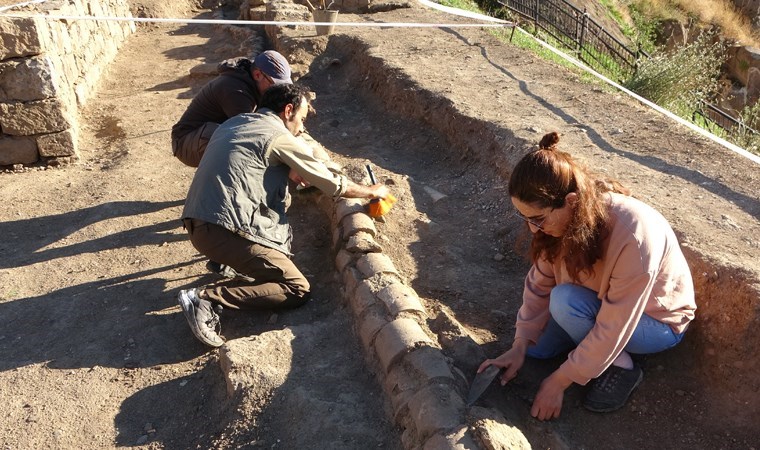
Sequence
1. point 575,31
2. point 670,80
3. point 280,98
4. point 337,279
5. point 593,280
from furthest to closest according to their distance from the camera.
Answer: point 575,31
point 670,80
point 337,279
point 280,98
point 593,280

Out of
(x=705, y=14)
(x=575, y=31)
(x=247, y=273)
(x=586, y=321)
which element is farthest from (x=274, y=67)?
(x=705, y=14)

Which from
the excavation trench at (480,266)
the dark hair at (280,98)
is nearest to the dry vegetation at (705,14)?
the excavation trench at (480,266)

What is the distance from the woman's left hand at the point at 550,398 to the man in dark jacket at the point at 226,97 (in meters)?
2.42

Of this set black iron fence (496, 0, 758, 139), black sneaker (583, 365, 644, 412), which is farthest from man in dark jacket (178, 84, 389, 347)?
black iron fence (496, 0, 758, 139)

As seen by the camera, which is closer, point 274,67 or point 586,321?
point 586,321

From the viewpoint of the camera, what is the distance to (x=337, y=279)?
12.5ft

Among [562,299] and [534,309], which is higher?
[562,299]

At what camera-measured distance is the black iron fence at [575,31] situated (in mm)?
11477

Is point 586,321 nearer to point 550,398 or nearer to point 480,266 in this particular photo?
point 550,398

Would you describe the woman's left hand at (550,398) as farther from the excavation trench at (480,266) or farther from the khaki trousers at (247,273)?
the khaki trousers at (247,273)

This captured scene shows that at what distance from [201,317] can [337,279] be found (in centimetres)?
84

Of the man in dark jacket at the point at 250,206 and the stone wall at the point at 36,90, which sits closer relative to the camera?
the man in dark jacket at the point at 250,206

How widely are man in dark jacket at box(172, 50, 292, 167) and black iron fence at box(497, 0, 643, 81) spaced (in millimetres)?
8198

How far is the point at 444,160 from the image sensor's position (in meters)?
5.35
